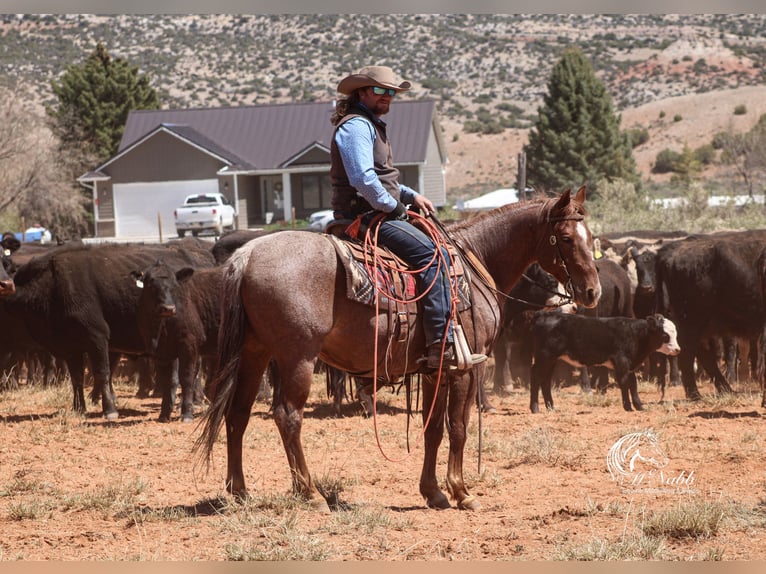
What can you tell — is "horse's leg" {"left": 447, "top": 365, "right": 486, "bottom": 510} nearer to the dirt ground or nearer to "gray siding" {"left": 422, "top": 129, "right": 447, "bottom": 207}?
the dirt ground

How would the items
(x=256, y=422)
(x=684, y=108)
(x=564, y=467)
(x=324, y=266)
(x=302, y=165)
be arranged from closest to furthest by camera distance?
(x=324, y=266)
(x=564, y=467)
(x=256, y=422)
(x=302, y=165)
(x=684, y=108)

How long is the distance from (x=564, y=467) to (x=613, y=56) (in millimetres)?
80500

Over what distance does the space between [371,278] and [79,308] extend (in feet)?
22.9

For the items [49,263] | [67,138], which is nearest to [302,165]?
[67,138]

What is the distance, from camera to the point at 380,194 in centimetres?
731

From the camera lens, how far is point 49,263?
44.3ft

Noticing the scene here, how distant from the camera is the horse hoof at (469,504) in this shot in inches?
297

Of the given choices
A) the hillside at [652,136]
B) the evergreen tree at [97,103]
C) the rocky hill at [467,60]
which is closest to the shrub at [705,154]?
the hillside at [652,136]

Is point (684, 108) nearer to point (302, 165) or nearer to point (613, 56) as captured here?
point (613, 56)

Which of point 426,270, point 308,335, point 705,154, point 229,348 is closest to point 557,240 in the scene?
point 426,270

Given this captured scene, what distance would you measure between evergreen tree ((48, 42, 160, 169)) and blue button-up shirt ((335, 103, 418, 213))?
47384mm

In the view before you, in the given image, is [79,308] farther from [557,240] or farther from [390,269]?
[557,240]

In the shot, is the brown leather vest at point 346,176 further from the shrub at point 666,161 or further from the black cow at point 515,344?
the shrub at point 666,161

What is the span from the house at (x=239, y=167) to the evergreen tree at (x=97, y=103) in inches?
92.5
